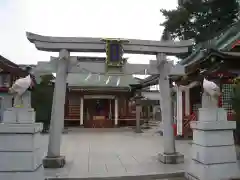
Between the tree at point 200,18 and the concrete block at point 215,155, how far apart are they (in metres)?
14.9

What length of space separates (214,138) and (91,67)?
13.6ft

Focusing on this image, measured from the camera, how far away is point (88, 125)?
22.3 m

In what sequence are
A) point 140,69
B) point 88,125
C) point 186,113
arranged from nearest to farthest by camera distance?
point 140,69, point 186,113, point 88,125

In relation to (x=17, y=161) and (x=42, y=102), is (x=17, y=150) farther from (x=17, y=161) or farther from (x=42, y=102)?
(x=42, y=102)

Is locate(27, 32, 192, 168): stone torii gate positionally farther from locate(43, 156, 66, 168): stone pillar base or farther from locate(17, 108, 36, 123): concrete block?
locate(17, 108, 36, 123): concrete block

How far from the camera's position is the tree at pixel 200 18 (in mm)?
18812

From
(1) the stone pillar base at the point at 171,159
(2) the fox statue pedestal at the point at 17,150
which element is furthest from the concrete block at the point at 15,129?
(1) the stone pillar base at the point at 171,159

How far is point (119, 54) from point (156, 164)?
11.5 feet

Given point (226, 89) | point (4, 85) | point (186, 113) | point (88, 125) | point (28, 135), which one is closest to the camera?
point (28, 135)

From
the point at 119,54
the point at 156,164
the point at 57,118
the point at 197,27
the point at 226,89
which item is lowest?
the point at 156,164

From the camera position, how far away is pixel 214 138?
5293mm

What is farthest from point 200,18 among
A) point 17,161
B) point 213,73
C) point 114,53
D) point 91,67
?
point 17,161

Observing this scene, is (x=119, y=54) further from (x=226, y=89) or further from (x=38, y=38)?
(x=226, y=89)

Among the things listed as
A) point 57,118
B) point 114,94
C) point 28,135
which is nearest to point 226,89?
point 57,118
